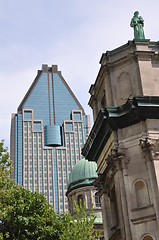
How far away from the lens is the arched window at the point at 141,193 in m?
29.6

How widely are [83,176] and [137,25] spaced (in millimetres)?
39689

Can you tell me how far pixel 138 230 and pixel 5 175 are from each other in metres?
9.74

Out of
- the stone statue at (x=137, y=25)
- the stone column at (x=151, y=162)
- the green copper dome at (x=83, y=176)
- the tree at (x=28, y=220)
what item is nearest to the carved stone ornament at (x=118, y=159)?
the stone column at (x=151, y=162)

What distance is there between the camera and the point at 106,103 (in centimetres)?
3591

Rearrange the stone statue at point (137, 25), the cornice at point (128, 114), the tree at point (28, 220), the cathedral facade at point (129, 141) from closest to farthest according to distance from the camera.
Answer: the cathedral facade at point (129, 141) < the cornice at point (128, 114) < the tree at point (28, 220) < the stone statue at point (137, 25)

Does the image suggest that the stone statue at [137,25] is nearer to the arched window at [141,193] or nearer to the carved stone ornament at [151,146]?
the carved stone ornament at [151,146]

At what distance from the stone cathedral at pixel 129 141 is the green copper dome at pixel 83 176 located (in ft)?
113

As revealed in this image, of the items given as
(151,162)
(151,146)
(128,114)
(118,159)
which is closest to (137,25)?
(128,114)

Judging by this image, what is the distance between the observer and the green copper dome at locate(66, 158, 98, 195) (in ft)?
235

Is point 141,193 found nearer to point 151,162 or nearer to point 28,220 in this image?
point 151,162

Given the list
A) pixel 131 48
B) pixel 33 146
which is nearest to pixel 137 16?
pixel 131 48

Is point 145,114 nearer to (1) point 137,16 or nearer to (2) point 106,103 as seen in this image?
(2) point 106,103

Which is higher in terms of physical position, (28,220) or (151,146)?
(151,146)

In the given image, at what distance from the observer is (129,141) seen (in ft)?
103
